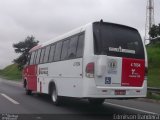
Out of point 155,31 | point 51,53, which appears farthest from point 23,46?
point 51,53

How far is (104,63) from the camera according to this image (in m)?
11.5

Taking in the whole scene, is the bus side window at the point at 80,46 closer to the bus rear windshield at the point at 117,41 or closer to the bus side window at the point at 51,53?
the bus rear windshield at the point at 117,41

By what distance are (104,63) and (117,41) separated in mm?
1125

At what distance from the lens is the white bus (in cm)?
1159

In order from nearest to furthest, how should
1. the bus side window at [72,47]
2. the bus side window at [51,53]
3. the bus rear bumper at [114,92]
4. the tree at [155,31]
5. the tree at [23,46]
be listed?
the bus rear bumper at [114,92], the bus side window at [72,47], the bus side window at [51,53], the tree at [155,31], the tree at [23,46]

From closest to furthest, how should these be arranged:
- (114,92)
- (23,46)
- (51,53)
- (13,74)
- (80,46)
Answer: (114,92) < (80,46) < (51,53) < (23,46) < (13,74)

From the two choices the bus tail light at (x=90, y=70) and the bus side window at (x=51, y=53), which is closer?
the bus tail light at (x=90, y=70)

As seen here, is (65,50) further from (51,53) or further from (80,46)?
(51,53)

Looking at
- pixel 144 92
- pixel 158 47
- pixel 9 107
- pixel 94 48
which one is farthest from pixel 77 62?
pixel 158 47

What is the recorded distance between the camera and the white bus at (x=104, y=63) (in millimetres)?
11586

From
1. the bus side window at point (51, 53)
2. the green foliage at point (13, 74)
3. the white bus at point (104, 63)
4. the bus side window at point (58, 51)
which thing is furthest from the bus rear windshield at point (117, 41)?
the green foliage at point (13, 74)

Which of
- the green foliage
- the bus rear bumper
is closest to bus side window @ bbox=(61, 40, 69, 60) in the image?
the bus rear bumper

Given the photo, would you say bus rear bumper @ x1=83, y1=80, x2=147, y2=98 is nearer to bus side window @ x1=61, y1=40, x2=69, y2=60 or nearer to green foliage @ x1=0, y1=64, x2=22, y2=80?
bus side window @ x1=61, y1=40, x2=69, y2=60

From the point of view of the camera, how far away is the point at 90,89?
11.5 m
